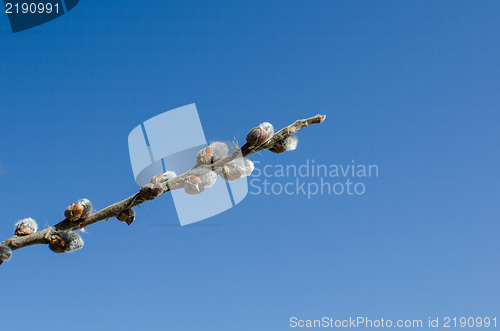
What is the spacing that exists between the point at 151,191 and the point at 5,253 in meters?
1.14

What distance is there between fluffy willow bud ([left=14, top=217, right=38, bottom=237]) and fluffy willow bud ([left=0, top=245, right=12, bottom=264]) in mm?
258

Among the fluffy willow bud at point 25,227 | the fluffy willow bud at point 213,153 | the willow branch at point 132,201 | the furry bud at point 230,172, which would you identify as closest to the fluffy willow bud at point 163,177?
the willow branch at point 132,201

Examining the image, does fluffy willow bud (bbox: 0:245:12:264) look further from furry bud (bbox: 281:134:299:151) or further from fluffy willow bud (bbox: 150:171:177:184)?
furry bud (bbox: 281:134:299:151)

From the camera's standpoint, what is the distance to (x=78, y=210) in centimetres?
350

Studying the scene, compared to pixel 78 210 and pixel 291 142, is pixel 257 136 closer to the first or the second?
pixel 291 142

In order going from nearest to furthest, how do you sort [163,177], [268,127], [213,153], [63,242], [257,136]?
1. [257,136]
2. [268,127]
3. [213,153]
4. [63,242]
5. [163,177]

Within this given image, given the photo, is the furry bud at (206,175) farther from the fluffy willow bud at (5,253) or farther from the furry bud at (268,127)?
the fluffy willow bud at (5,253)

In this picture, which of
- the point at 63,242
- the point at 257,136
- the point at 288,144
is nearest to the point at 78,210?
the point at 63,242

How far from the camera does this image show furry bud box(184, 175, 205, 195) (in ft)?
10.9

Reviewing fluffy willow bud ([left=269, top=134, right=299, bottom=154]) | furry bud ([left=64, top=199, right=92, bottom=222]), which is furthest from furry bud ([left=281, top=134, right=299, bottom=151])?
furry bud ([left=64, top=199, right=92, bottom=222])

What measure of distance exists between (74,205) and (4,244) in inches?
23.4

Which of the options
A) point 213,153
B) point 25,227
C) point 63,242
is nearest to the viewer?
point 213,153

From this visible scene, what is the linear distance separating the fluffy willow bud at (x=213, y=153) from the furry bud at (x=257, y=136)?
0.94 ft

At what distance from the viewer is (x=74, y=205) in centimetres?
352
